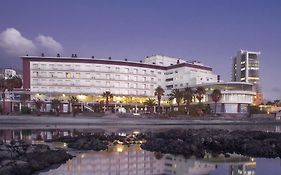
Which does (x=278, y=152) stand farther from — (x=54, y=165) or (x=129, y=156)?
(x=54, y=165)

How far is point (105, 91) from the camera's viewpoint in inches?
4924

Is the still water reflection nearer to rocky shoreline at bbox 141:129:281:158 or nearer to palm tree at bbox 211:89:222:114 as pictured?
rocky shoreline at bbox 141:129:281:158

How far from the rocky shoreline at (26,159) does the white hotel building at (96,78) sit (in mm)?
88376

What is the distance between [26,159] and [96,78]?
332ft

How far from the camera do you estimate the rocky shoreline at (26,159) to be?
2102cm

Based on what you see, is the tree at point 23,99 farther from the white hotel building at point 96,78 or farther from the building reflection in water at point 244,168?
the building reflection in water at point 244,168

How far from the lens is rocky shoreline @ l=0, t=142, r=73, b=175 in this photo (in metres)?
21.0

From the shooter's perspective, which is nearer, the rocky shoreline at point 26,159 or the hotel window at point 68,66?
the rocky shoreline at point 26,159

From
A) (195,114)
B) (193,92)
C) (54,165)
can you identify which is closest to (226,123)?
(195,114)

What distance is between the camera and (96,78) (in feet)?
410

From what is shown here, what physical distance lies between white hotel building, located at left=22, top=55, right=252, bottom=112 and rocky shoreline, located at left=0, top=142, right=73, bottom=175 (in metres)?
88.4

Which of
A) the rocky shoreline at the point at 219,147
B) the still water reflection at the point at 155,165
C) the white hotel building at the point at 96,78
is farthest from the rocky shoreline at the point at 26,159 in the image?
the white hotel building at the point at 96,78

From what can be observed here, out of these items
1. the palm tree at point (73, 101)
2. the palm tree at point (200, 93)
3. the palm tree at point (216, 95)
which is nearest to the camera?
the palm tree at point (216, 95)

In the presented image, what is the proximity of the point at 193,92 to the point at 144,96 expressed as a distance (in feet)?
79.7
